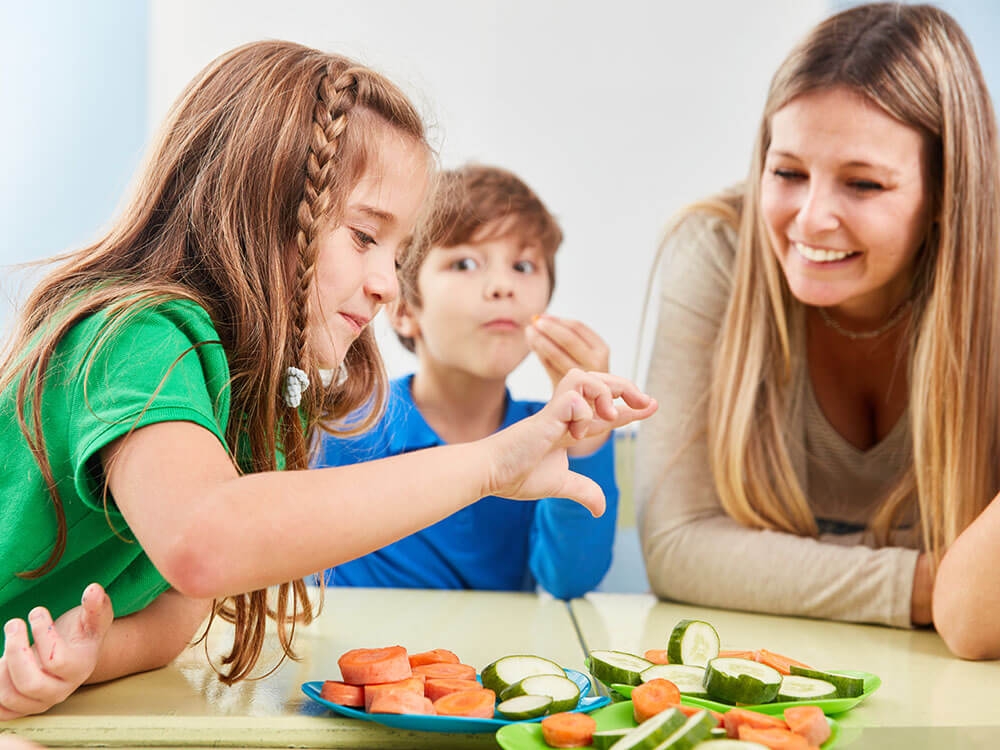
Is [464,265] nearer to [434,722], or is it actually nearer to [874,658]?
[874,658]

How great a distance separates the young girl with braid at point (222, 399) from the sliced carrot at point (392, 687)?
98 millimetres

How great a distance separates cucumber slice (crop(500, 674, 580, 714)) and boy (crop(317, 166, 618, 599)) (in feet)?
2.72

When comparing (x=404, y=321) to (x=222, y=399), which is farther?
(x=404, y=321)

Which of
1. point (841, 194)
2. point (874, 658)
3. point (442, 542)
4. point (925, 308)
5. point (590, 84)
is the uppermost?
point (590, 84)

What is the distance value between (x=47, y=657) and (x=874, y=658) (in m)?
0.78

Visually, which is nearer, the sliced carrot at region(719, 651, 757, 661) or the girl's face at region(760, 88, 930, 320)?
the sliced carrot at region(719, 651, 757, 661)

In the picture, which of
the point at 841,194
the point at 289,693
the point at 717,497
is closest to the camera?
the point at 289,693

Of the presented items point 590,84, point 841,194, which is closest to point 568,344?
point 841,194

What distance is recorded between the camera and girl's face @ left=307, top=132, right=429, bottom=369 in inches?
35.3

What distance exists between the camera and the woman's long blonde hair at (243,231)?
33.4 inches

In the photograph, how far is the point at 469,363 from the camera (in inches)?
66.2

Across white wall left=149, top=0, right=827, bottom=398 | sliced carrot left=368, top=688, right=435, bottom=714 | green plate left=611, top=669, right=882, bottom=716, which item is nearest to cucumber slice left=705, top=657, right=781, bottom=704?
green plate left=611, top=669, right=882, bottom=716

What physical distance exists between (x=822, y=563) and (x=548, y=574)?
1.39 ft

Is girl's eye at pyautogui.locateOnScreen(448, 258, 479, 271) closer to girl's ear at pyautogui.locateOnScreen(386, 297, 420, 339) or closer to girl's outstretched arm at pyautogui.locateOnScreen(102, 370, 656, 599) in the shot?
girl's ear at pyautogui.locateOnScreen(386, 297, 420, 339)
